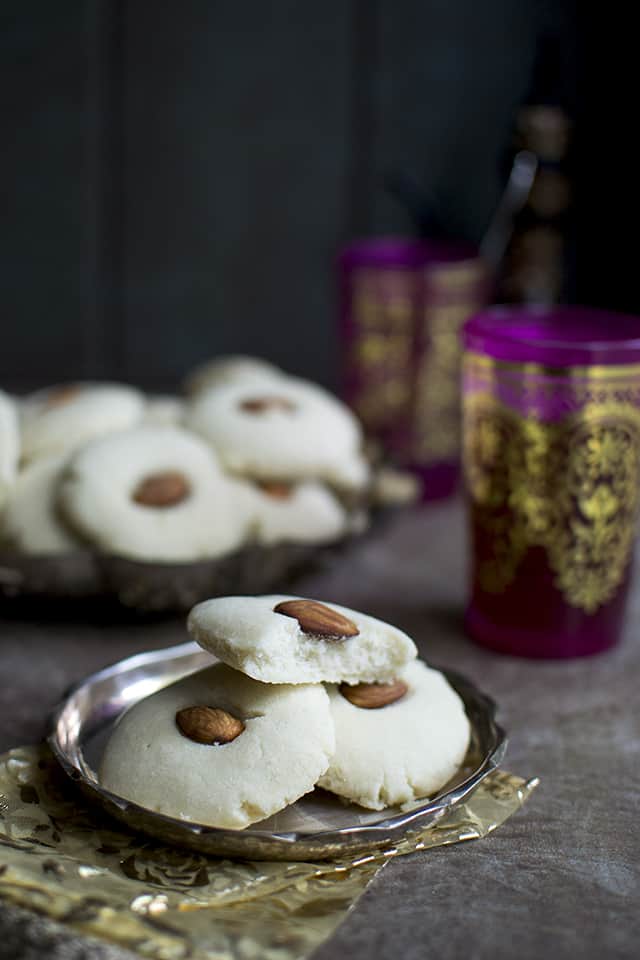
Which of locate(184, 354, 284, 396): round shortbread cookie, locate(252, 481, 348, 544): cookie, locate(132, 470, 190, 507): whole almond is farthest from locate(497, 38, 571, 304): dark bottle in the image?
locate(132, 470, 190, 507): whole almond

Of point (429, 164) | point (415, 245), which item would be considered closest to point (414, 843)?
point (415, 245)

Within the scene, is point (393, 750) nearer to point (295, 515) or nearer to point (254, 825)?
point (254, 825)

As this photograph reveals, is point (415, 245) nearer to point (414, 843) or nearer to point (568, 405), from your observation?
point (568, 405)

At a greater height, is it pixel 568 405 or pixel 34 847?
pixel 568 405

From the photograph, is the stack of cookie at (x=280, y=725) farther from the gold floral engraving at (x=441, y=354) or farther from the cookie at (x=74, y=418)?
the gold floral engraving at (x=441, y=354)

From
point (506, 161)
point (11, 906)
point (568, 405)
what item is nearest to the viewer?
point (11, 906)

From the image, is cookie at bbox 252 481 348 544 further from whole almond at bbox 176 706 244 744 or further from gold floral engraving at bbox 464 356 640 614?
whole almond at bbox 176 706 244 744

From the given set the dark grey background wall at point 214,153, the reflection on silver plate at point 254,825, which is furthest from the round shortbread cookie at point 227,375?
the dark grey background wall at point 214,153
